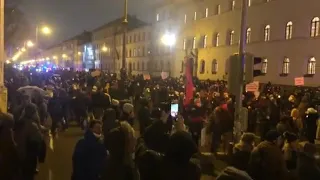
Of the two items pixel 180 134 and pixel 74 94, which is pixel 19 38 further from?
pixel 180 134

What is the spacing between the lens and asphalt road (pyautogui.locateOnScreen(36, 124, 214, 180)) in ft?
38.3

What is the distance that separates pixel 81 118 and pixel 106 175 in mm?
14846

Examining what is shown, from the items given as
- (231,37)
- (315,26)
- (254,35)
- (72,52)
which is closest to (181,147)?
(315,26)

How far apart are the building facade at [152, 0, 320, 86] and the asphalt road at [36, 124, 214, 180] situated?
58.3 ft

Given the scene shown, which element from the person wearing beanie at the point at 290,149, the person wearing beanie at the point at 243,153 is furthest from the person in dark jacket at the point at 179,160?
the person wearing beanie at the point at 290,149

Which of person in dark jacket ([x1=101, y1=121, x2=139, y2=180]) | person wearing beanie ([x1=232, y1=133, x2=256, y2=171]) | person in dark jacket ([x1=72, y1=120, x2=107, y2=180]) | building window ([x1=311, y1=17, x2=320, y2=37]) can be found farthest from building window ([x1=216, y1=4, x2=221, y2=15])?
person in dark jacket ([x1=101, y1=121, x2=139, y2=180])

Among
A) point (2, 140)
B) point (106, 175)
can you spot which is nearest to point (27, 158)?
point (2, 140)

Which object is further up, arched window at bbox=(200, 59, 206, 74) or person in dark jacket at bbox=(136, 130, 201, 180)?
arched window at bbox=(200, 59, 206, 74)

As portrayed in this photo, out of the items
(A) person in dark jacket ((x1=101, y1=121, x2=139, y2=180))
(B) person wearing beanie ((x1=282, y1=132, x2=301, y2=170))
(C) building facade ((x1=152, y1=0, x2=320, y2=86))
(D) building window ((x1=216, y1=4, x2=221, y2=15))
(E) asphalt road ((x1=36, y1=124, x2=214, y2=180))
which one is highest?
(D) building window ((x1=216, y1=4, x2=221, y2=15))

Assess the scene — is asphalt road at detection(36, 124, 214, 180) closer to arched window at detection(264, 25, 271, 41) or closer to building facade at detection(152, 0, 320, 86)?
building facade at detection(152, 0, 320, 86)

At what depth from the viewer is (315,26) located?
44.2 m

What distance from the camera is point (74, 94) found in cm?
2048

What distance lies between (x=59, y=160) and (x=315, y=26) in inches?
1394

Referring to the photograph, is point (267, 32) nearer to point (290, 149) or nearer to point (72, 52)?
point (290, 149)
